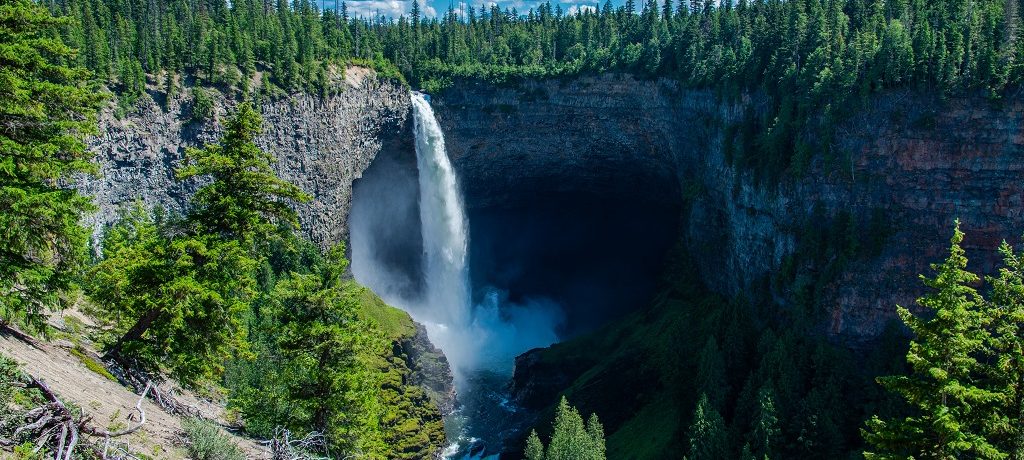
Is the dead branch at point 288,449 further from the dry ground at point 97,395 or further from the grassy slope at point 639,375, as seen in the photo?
the grassy slope at point 639,375

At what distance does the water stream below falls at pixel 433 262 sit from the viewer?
92125 millimetres

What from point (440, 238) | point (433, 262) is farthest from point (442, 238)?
point (433, 262)

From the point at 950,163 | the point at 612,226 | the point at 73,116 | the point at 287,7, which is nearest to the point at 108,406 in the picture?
the point at 73,116

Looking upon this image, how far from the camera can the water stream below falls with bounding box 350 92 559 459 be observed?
92.1 m

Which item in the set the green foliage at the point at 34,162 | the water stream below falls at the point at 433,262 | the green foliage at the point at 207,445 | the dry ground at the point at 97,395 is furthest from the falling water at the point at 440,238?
the green foliage at the point at 207,445

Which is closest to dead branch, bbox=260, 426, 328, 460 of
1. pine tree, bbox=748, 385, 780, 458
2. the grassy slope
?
pine tree, bbox=748, 385, 780, 458

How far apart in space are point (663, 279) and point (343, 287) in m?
56.1

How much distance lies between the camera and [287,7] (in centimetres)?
10488

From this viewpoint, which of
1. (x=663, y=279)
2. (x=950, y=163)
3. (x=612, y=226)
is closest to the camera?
(x=950, y=163)

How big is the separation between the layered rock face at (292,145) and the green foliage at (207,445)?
37.8 metres

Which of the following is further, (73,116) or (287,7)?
(287,7)

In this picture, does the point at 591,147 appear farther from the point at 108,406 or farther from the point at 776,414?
the point at 108,406

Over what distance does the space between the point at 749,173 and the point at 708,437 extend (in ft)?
73.0

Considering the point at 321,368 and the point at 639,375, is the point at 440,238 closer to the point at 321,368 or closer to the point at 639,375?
the point at 639,375
